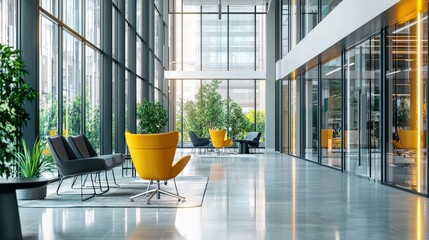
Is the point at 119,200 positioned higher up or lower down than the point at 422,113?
lower down

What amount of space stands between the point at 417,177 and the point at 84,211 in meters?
5.26

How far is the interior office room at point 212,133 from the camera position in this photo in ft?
19.0

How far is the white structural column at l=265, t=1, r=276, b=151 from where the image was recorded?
26453 mm

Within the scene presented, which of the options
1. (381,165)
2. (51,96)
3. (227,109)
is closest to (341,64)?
(381,165)

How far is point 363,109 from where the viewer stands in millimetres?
11922

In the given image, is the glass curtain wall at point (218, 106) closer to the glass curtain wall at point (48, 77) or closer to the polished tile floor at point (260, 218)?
the glass curtain wall at point (48, 77)

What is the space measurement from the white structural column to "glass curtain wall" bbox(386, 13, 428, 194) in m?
16.0

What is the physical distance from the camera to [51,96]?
35.3 ft

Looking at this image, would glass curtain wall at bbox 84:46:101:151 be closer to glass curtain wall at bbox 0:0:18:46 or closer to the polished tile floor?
glass curtain wall at bbox 0:0:18:46

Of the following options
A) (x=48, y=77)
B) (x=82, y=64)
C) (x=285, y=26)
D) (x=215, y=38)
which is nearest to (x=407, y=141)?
(x=48, y=77)

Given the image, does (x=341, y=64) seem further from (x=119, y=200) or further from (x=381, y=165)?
(x=119, y=200)

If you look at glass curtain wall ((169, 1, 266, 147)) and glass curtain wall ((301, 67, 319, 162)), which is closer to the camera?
glass curtain wall ((301, 67, 319, 162))

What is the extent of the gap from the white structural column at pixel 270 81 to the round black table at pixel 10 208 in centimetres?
2170

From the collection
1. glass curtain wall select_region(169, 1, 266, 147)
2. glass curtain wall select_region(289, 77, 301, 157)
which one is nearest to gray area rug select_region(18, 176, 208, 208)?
glass curtain wall select_region(289, 77, 301, 157)
